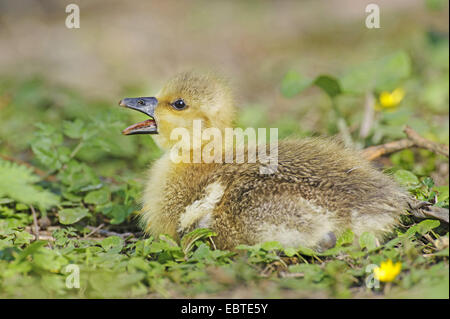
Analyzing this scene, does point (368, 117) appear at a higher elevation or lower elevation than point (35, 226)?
higher

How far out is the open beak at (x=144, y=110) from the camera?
3469mm

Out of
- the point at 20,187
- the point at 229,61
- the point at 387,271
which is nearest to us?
the point at 387,271

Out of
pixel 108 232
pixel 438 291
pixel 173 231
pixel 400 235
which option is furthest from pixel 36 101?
pixel 438 291

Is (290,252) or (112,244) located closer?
(290,252)

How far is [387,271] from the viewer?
2.50 metres

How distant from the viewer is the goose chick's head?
3.40m

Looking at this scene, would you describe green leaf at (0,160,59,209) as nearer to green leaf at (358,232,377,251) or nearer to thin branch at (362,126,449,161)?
green leaf at (358,232,377,251)

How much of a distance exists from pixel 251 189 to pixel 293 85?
1834 millimetres

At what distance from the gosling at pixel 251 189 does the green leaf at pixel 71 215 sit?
438 mm

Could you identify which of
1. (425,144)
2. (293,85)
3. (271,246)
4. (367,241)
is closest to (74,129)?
(293,85)

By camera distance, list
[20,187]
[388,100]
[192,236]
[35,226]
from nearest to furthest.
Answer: [20,187] → [192,236] → [35,226] → [388,100]

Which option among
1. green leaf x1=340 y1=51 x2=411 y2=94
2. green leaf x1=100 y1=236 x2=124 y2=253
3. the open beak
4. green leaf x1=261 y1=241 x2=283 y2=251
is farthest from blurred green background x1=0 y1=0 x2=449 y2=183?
green leaf x1=261 y1=241 x2=283 y2=251

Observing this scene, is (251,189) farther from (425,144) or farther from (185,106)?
(425,144)

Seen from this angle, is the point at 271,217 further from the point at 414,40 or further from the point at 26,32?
the point at 26,32
